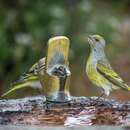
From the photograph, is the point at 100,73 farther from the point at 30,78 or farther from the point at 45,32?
the point at 45,32

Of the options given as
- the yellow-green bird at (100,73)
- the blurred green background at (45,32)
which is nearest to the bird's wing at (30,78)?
the yellow-green bird at (100,73)

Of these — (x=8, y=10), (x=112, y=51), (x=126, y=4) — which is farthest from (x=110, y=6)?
(x=8, y=10)

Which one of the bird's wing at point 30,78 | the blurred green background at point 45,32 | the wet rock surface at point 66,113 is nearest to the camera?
the wet rock surface at point 66,113

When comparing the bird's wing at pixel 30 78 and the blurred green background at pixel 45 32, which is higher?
the blurred green background at pixel 45 32

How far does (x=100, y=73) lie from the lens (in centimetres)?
424

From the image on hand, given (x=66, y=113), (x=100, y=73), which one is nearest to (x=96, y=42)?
(x=100, y=73)

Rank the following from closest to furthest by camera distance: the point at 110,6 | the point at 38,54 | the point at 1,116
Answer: the point at 1,116
the point at 38,54
the point at 110,6

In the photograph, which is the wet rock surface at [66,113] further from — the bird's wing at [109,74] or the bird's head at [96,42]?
the bird's head at [96,42]

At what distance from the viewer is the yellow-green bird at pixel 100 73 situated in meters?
4.20

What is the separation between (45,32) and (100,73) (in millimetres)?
4117

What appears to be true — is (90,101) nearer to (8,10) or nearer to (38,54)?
(38,54)

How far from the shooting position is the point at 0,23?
327 inches

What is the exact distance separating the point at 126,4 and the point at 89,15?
2525mm

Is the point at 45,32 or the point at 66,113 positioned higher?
the point at 45,32
